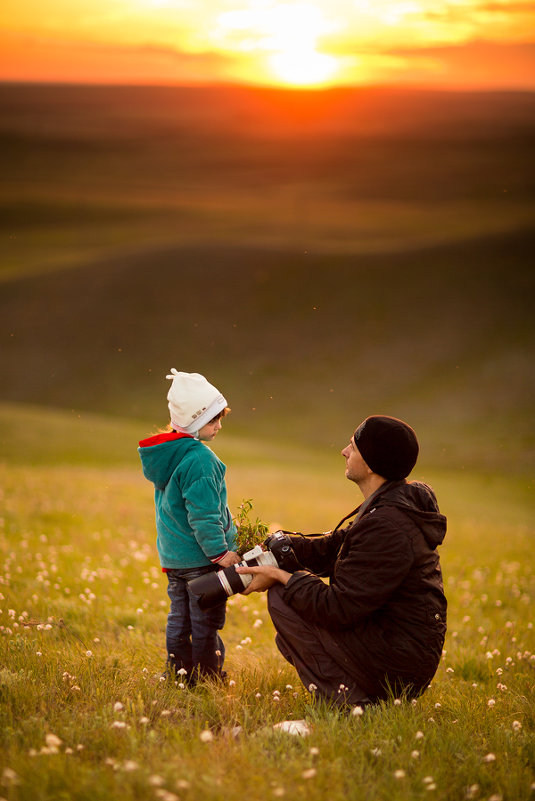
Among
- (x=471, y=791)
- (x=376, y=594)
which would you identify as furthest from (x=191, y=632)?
(x=471, y=791)

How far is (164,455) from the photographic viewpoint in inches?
218

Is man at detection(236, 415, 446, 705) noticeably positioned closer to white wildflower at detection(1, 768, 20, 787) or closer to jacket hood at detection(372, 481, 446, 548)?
jacket hood at detection(372, 481, 446, 548)

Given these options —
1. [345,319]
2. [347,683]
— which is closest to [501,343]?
[345,319]

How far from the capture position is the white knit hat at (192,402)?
5539 millimetres

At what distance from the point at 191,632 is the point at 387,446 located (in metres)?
2.20

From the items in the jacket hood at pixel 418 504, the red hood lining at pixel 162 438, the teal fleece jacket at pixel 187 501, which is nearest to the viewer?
the jacket hood at pixel 418 504

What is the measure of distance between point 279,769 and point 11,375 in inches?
1931

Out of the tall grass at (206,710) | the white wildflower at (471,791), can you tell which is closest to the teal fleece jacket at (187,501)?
the tall grass at (206,710)

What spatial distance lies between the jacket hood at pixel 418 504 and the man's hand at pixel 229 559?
1.13 metres

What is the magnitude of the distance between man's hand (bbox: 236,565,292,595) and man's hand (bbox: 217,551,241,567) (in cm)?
22

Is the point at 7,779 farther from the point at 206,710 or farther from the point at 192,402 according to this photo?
the point at 192,402

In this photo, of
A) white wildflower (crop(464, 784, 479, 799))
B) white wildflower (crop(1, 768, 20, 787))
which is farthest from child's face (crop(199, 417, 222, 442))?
white wildflower (crop(464, 784, 479, 799))

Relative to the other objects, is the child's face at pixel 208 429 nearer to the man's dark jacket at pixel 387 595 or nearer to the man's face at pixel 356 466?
the man's face at pixel 356 466

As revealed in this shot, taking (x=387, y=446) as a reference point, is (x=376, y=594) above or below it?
below
